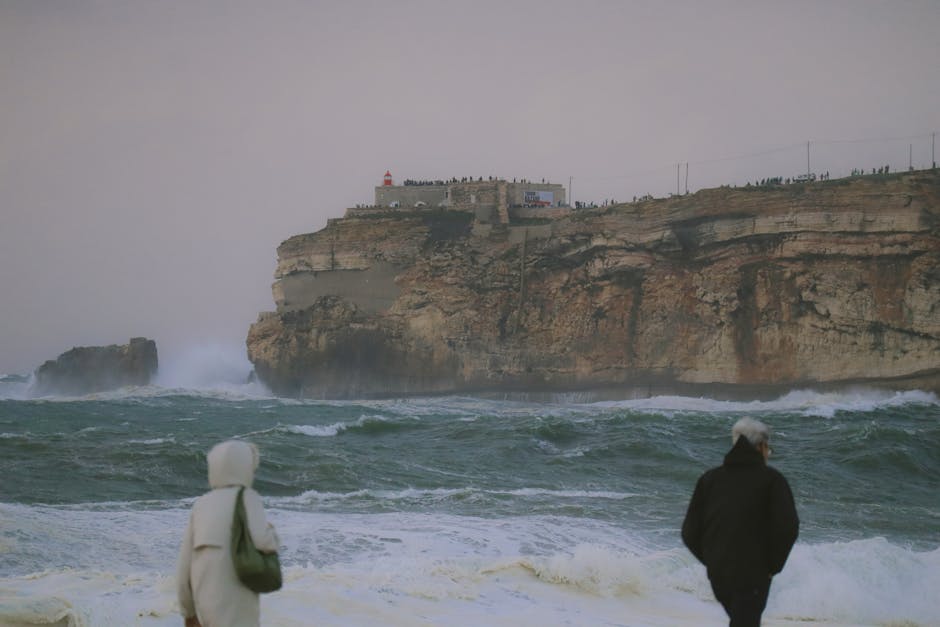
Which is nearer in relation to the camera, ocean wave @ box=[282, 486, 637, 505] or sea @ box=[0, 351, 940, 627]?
sea @ box=[0, 351, 940, 627]

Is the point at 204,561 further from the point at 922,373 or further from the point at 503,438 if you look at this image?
the point at 922,373

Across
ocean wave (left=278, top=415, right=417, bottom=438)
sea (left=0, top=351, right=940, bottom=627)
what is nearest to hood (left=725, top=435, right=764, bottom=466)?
sea (left=0, top=351, right=940, bottom=627)

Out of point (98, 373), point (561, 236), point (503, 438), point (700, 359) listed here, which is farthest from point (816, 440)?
point (98, 373)

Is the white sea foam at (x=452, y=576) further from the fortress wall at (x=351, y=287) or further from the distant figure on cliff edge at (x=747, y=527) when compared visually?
the fortress wall at (x=351, y=287)

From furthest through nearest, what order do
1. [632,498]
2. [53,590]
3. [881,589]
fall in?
[632,498], [881,589], [53,590]

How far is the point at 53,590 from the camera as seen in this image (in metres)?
9.35

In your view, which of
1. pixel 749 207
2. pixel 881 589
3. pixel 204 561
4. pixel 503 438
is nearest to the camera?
pixel 204 561

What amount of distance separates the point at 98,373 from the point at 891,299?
37.8 meters

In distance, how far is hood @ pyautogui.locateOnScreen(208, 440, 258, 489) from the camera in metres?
4.84

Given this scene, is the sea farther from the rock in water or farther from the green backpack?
the rock in water

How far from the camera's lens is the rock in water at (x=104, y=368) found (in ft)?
197

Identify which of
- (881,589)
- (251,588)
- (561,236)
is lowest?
(881,589)

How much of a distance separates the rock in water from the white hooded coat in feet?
188

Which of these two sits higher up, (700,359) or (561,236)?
(561,236)
